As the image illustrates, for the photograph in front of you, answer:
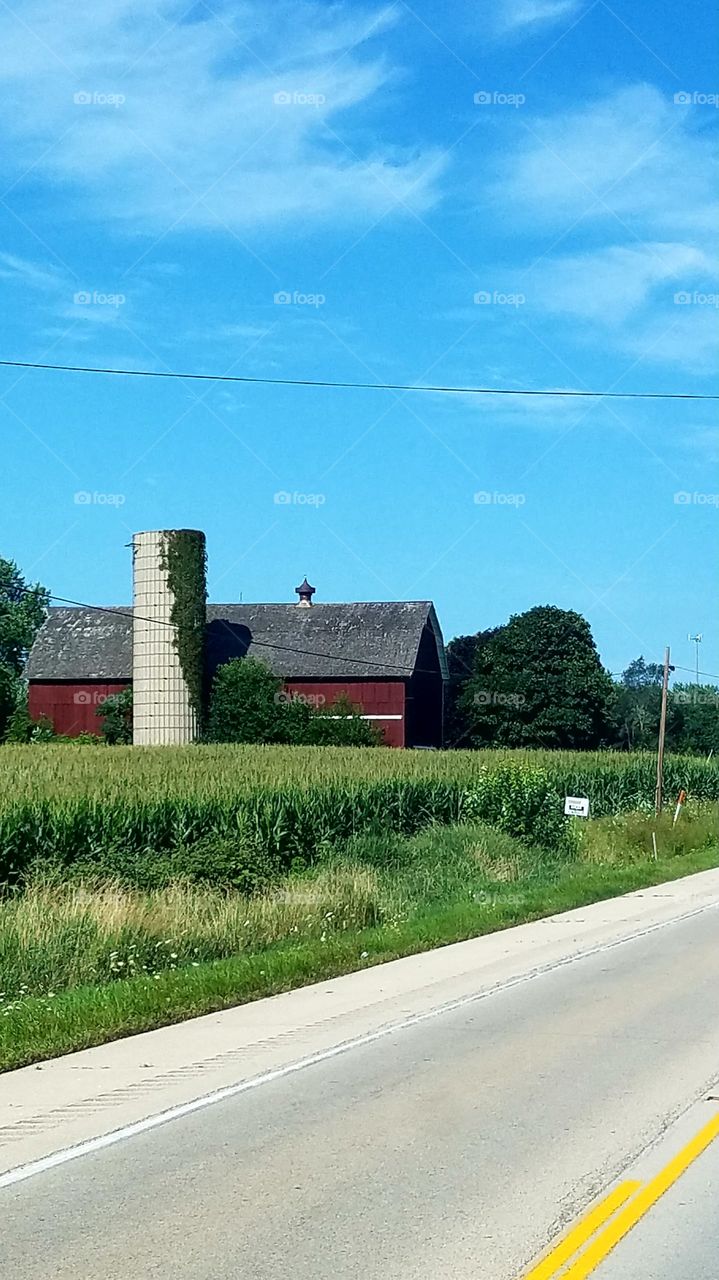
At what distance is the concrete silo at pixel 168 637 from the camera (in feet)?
231

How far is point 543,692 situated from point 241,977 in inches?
2817

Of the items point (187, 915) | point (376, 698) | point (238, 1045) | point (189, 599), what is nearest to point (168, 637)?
point (189, 599)

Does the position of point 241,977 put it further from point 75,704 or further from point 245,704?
point 75,704

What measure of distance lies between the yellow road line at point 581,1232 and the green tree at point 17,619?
8041 centimetres

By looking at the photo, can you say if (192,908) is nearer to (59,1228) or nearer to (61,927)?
(61,927)

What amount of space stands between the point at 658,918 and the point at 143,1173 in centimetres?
1356

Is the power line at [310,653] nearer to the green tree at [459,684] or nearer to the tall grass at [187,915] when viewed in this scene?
the green tree at [459,684]

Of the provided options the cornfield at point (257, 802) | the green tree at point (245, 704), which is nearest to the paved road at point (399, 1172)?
the cornfield at point (257, 802)

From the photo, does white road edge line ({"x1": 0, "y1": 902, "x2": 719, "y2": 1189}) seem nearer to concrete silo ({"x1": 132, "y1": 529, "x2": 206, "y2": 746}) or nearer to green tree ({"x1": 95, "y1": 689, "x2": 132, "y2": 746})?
concrete silo ({"x1": 132, "y1": 529, "x2": 206, "y2": 746})

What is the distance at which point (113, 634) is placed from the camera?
263ft

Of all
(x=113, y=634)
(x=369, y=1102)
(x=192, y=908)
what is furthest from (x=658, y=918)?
(x=113, y=634)

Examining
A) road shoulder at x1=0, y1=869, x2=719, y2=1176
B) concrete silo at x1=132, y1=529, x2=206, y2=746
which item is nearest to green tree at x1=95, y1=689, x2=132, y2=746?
concrete silo at x1=132, y1=529, x2=206, y2=746

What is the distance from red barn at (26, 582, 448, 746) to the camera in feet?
241

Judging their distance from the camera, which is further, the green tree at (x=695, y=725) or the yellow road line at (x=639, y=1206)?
the green tree at (x=695, y=725)
